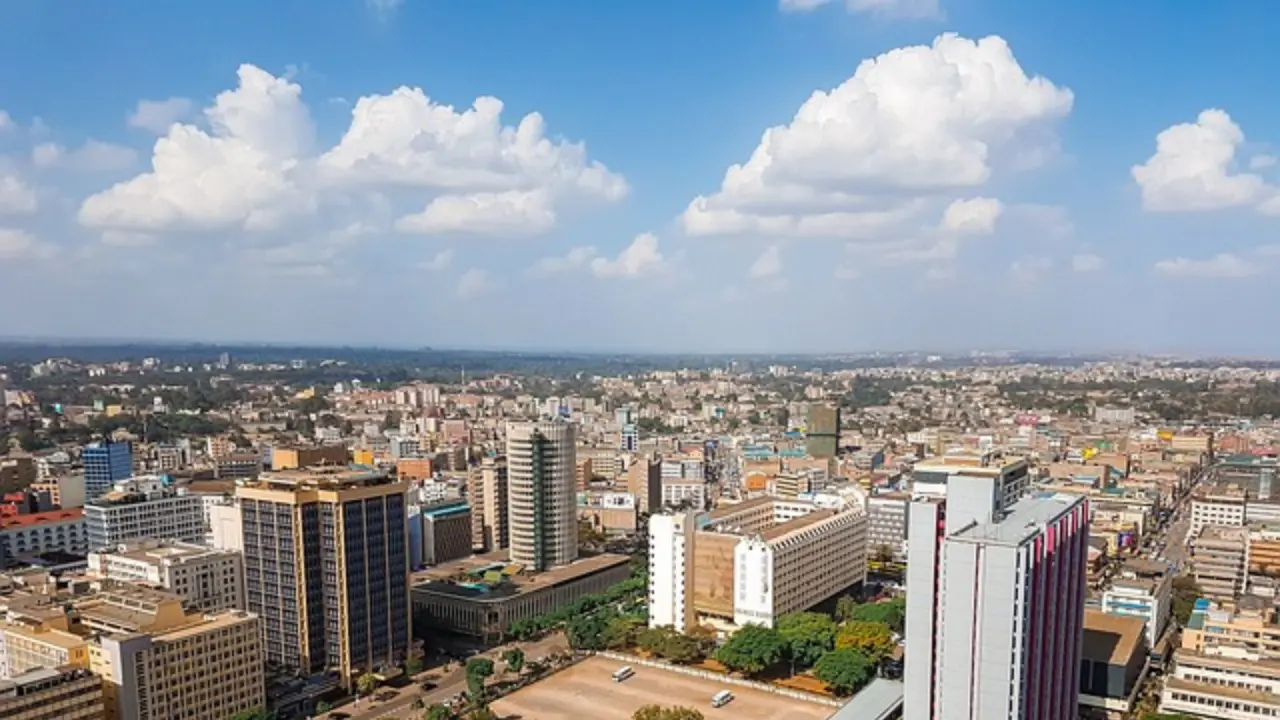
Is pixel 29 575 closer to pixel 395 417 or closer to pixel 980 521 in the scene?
pixel 980 521

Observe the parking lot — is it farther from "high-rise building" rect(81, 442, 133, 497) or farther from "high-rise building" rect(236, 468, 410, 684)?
"high-rise building" rect(81, 442, 133, 497)

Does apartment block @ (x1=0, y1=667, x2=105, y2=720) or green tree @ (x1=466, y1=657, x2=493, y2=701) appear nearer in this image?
apartment block @ (x1=0, y1=667, x2=105, y2=720)

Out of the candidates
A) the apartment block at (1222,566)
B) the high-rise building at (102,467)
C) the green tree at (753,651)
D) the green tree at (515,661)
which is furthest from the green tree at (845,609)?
the high-rise building at (102,467)

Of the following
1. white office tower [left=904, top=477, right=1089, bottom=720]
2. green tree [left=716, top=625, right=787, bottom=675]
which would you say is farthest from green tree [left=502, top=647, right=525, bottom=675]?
white office tower [left=904, top=477, right=1089, bottom=720]

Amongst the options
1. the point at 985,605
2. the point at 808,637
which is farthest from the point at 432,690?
the point at 985,605

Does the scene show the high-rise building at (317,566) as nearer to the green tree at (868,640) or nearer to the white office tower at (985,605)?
the green tree at (868,640)

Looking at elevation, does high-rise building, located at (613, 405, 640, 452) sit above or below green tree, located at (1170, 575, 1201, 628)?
above
